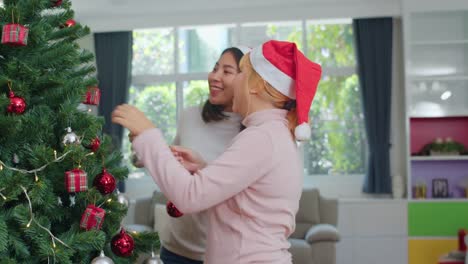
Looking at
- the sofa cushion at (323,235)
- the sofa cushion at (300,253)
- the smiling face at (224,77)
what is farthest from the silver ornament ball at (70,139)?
the sofa cushion at (323,235)

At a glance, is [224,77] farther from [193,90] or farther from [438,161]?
[193,90]

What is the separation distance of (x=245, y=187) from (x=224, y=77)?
70 centimetres

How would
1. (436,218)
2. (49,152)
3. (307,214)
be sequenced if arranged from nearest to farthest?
(49,152), (307,214), (436,218)

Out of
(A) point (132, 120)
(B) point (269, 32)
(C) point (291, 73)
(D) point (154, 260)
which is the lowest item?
(D) point (154, 260)

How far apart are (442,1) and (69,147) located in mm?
5501

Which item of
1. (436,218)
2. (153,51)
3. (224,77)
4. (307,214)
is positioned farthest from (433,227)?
(224,77)

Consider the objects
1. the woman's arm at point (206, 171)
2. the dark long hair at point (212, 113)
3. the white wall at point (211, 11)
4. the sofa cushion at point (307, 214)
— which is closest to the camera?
the woman's arm at point (206, 171)

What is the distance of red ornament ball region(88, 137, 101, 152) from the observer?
68.5 inches

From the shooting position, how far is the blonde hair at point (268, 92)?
1593 mm

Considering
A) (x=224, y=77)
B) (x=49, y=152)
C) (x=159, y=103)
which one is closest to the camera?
(x=49, y=152)

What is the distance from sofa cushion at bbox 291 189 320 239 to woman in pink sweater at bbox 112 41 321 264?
4595 mm

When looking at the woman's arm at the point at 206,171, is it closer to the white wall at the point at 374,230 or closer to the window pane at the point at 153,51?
the white wall at the point at 374,230

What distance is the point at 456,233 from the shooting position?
6305 millimetres

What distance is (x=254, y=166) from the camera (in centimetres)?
147
